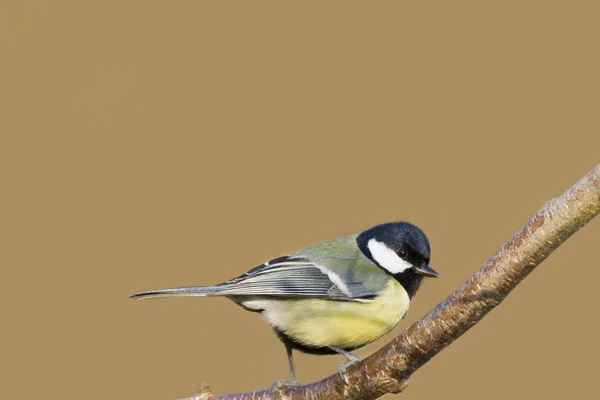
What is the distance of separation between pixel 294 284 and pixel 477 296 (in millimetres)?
1965

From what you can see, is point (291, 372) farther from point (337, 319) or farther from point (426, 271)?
point (426, 271)

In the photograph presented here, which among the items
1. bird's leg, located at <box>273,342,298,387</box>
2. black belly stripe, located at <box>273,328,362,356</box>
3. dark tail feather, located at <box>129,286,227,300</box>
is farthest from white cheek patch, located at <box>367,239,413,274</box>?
dark tail feather, located at <box>129,286,227,300</box>

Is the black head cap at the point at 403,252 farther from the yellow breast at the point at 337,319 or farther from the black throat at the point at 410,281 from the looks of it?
the yellow breast at the point at 337,319

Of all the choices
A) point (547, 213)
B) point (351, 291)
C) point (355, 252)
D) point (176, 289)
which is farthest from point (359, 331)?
Result: point (547, 213)

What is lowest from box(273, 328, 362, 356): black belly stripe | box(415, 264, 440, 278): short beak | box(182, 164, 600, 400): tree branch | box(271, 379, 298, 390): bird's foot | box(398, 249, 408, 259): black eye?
box(182, 164, 600, 400): tree branch

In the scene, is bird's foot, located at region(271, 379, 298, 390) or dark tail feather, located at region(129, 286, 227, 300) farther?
dark tail feather, located at region(129, 286, 227, 300)

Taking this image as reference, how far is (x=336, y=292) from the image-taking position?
435 cm

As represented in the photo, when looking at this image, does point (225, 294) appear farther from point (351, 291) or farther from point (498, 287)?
point (498, 287)

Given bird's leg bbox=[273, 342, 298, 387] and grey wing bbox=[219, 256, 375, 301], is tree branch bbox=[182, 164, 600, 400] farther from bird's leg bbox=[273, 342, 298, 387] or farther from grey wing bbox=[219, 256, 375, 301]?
grey wing bbox=[219, 256, 375, 301]

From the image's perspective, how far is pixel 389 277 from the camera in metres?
4.48

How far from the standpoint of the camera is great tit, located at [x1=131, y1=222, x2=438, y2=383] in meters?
4.23

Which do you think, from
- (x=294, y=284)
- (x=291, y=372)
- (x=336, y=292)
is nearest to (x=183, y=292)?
(x=294, y=284)

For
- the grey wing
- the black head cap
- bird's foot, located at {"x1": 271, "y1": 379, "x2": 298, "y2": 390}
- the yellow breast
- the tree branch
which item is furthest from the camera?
the black head cap

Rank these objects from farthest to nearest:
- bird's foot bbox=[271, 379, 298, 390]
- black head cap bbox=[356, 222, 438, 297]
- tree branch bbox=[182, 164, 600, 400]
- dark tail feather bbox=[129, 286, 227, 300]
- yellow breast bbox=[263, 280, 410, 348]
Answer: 1. black head cap bbox=[356, 222, 438, 297]
2. yellow breast bbox=[263, 280, 410, 348]
3. dark tail feather bbox=[129, 286, 227, 300]
4. bird's foot bbox=[271, 379, 298, 390]
5. tree branch bbox=[182, 164, 600, 400]
